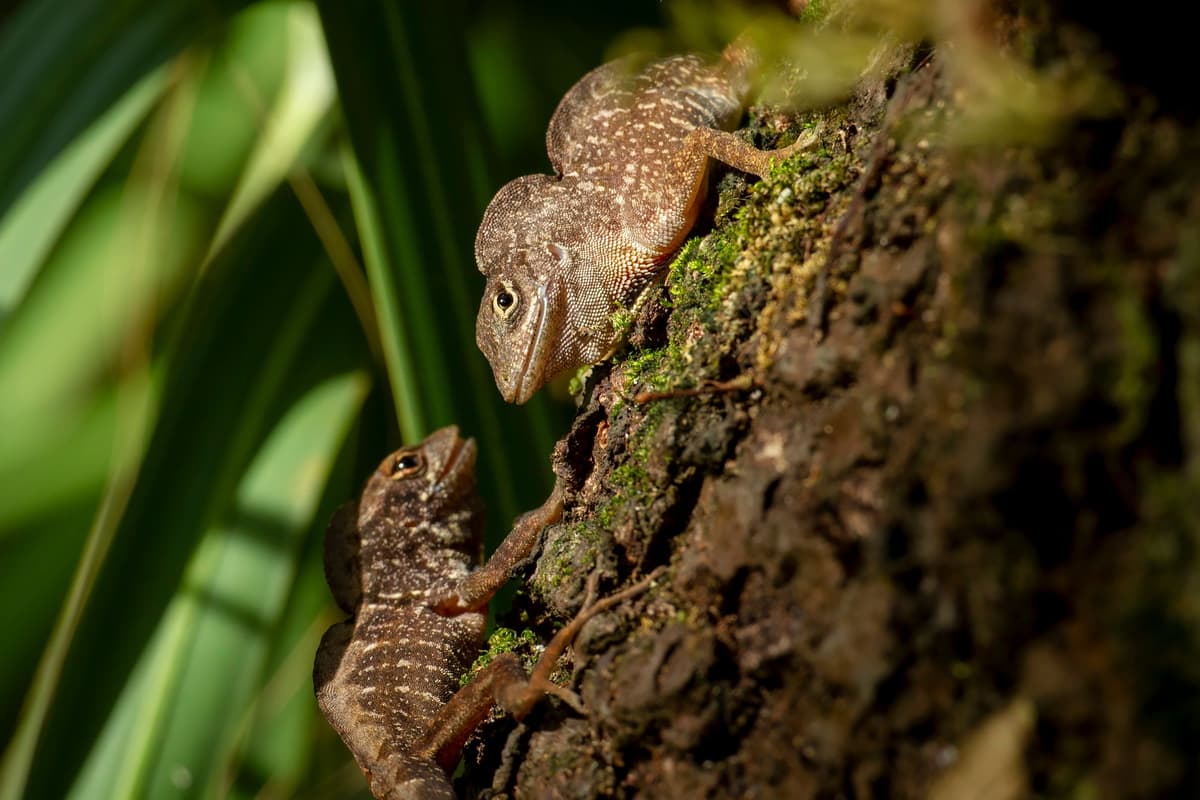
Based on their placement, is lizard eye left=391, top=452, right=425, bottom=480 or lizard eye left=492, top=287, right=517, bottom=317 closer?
lizard eye left=492, top=287, right=517, bottom=317

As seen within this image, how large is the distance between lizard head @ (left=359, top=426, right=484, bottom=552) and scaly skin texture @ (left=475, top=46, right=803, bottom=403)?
48 centimetres

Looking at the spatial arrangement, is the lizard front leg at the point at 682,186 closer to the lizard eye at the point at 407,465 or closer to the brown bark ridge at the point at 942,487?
the brown bark ridge at the point at 942,487

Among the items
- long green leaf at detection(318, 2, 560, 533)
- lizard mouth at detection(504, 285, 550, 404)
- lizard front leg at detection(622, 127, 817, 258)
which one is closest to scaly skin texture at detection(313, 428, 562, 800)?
long green leaf at detection(318, 2, 560, 533)

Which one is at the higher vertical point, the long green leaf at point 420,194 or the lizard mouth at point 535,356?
the long green leaf at point 420,194

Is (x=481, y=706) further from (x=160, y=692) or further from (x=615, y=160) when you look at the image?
(x=160, y=692)

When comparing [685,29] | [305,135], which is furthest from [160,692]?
[685,29]

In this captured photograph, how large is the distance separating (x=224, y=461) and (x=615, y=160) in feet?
5.22

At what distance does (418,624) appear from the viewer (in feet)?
7.18

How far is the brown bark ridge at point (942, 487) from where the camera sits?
2.38 ft

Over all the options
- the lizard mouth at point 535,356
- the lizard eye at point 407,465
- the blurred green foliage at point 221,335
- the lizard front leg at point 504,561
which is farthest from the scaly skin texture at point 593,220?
the lizard eye at point 407,465

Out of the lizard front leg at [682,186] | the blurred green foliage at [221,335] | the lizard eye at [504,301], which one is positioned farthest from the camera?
the blurred green foliage at [221,335]

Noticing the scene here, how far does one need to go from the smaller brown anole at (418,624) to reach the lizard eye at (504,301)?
0.43 m

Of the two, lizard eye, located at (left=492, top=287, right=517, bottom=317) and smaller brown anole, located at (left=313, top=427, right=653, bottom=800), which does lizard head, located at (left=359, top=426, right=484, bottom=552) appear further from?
lizard eye, located at (left=492, top=287, right=517, bottom=317)

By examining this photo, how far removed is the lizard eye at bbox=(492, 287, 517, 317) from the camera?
191 cm
